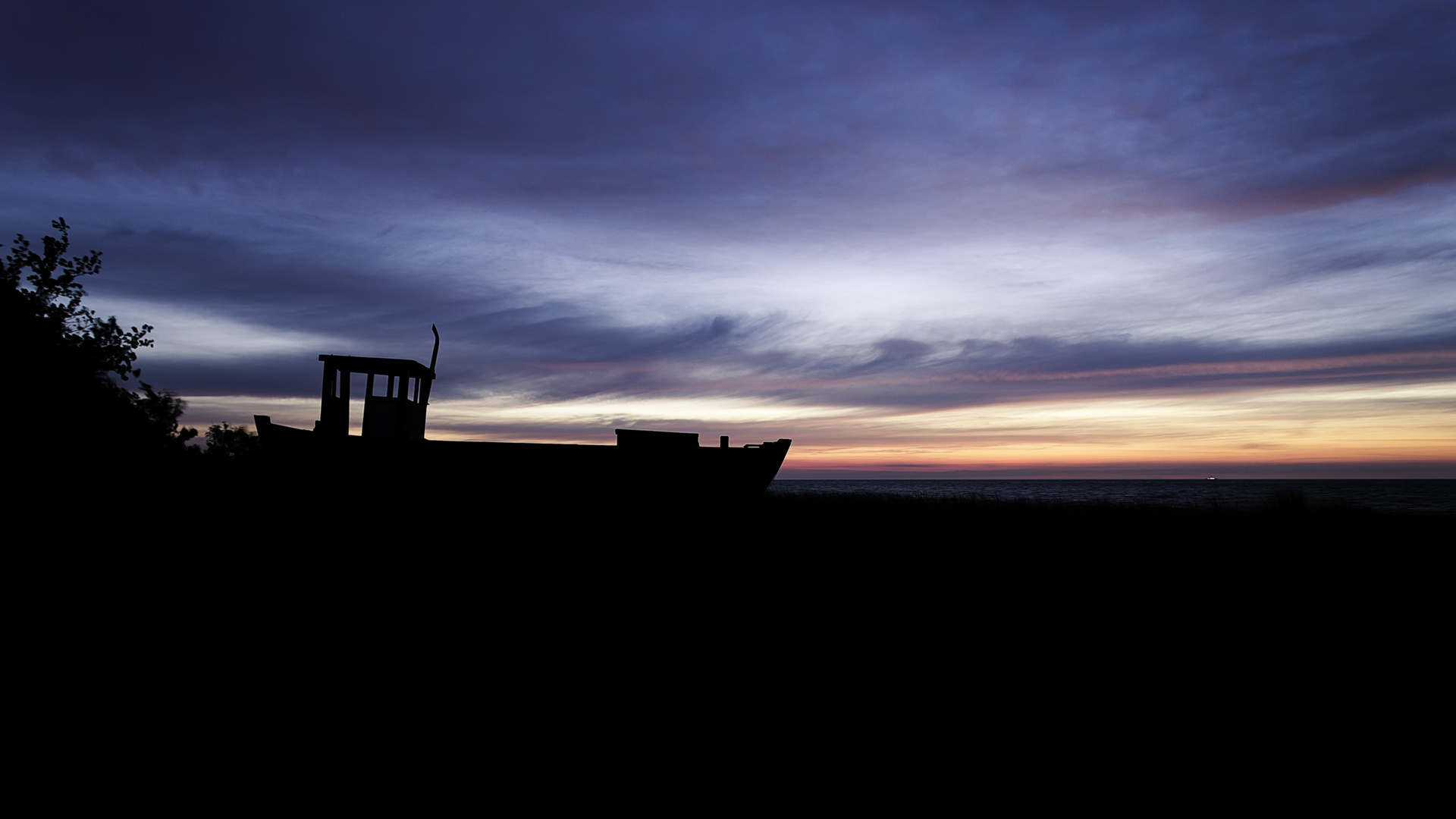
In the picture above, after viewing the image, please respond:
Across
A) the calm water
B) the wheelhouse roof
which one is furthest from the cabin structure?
the calm water

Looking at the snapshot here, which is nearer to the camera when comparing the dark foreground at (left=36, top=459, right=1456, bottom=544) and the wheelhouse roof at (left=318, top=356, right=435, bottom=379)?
the dark foreground at (left=36, top=459, right=1456, bottom=544)

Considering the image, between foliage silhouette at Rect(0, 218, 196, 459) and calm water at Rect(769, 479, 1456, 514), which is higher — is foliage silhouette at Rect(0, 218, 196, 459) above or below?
above

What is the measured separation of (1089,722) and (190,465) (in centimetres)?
2529

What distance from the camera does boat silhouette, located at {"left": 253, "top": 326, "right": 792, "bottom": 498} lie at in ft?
29.5

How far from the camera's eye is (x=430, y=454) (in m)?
9.35

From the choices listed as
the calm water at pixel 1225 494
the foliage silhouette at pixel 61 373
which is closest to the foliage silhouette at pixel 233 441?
the foliage silhouette at pixel 61 373

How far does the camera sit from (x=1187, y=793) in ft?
10.6

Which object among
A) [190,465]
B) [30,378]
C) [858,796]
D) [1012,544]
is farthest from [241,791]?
[190,465]

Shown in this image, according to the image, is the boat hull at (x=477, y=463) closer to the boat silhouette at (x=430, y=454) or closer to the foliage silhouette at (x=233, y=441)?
the boat silhouette at (x=430, y=454)

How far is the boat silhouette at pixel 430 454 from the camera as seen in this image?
899 cm

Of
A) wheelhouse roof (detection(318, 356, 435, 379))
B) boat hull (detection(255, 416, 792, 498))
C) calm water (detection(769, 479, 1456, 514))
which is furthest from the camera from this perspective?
calm water (detection(769, 479, 1456, 514))

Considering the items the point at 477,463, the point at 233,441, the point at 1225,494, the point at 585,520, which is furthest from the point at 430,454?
the point at 1225,494

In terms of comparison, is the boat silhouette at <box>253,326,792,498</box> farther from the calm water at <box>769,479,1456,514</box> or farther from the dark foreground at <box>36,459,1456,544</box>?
the calm water at <box>769,479,1456,514</box>

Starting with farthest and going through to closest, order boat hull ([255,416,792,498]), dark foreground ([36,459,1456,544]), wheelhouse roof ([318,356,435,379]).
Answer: wheelhouse roof ([318,356,435,379]) → dark foreground ([36,459,1456,544]) → boat hull ([255,416,792,498])
